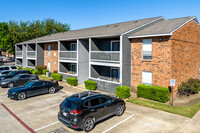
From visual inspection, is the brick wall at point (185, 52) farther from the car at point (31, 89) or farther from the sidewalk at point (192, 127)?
the car at point (31, 89)

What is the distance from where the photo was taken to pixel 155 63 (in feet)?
47.4

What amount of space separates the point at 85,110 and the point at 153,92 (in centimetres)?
775

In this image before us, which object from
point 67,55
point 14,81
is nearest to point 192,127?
point 67,55

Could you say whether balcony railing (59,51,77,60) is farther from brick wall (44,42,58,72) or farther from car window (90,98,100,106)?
car window (90,98,100,106)

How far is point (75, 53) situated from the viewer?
21.0m

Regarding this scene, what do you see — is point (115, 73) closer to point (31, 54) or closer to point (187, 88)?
point (187, 88)

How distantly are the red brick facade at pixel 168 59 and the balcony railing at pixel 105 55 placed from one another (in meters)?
1.62

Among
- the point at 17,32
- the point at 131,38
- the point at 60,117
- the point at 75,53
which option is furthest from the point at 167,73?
the point at 17,32

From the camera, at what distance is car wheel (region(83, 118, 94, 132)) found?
7929mm

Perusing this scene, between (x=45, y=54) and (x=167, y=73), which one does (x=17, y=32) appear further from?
(x=167, y=73)

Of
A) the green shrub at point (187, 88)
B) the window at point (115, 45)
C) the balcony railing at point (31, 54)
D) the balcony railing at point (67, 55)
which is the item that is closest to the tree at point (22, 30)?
the balcony railing at point (31, 54)

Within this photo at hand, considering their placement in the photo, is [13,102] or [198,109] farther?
[13,102]

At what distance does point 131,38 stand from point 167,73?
4.86m

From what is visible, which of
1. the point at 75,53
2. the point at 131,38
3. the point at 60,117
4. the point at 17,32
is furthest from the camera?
the point at 17,32
